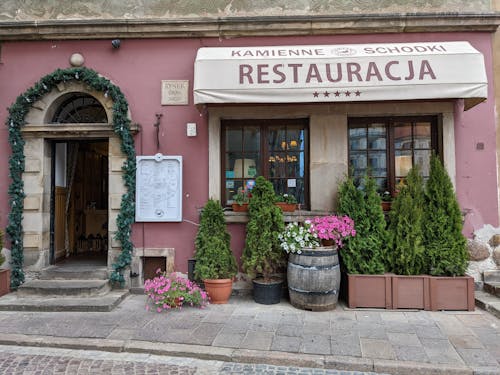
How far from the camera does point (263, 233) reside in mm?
5375

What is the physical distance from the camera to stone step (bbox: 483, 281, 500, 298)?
5.47 m

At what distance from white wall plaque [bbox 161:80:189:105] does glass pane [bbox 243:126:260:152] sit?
115 cm

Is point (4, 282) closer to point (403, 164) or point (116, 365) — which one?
point (116, 365)

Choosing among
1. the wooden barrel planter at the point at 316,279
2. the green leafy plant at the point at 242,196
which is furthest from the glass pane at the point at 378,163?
the green leafy plant at the point at 242,196

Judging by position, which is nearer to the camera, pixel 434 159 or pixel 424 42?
pixel 434 159

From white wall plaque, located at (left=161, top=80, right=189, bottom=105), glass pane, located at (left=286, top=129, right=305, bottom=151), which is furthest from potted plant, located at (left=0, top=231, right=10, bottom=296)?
glass pane, located at (left=286, top=129, right=305, bottom=151)

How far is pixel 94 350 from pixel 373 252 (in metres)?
3.80

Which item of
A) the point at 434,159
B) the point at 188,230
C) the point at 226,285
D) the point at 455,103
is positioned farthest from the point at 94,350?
the point at 455,103

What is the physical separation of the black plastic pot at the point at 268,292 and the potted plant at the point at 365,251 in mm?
1018

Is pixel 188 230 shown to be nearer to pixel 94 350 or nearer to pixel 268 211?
pixel 268 211

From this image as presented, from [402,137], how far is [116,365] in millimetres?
5352

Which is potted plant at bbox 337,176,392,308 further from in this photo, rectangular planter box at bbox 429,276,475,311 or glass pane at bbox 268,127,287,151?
glass pane at bbox 268,127,287,151

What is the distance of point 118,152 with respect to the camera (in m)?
6.02

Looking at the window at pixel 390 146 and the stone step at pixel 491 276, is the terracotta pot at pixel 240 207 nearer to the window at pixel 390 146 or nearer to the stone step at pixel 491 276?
the window at pixel 390 146
